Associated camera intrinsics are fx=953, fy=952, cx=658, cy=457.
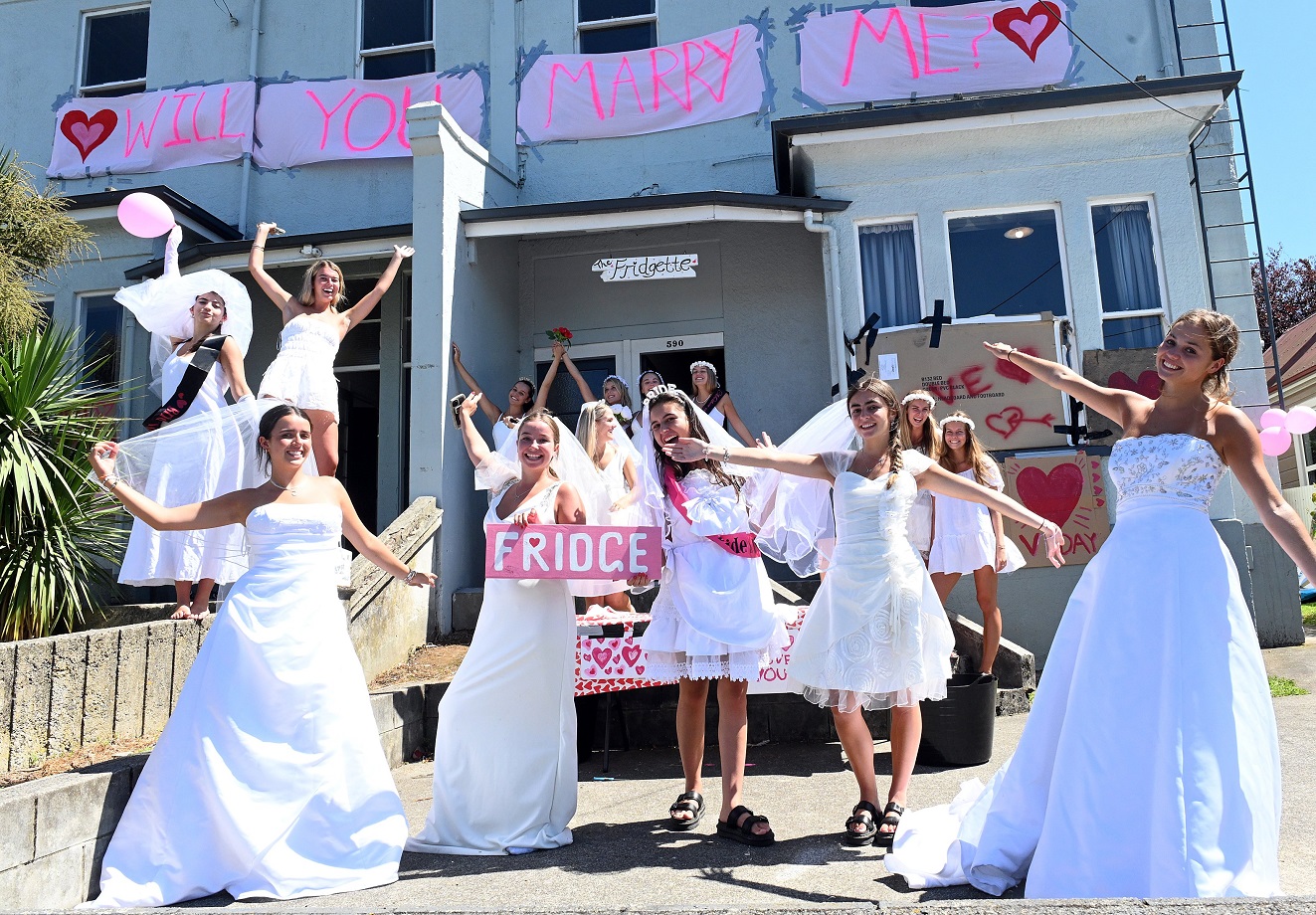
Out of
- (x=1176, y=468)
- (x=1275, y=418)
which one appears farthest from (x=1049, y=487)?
(x=1176, y=468)

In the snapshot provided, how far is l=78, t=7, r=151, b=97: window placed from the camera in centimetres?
1362

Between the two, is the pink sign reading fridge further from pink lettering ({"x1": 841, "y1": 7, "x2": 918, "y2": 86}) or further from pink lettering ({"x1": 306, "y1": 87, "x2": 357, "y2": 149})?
pink lettering ({"x1": 306, "y1": 87, "x2": 357, "y2": 149})

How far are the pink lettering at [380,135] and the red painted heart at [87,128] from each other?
3.41 m

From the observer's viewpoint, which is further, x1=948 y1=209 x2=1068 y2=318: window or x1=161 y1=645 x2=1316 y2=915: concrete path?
x1=948 y1=209 x2=1068 y2=318: window

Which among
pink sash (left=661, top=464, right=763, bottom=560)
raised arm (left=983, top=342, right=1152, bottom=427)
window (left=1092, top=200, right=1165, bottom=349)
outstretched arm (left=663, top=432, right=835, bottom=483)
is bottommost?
pink sash (left=661, top=464, right=763, bottom=560)

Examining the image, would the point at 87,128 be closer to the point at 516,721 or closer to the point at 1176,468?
the point at 516,721

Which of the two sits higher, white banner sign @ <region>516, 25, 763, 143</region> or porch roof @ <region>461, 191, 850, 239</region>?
white banner sign @ <region>516, 25, 763, 143</region>

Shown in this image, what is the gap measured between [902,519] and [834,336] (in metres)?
5.60

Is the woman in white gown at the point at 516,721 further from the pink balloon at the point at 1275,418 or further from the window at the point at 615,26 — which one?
the window at the point at 615,26

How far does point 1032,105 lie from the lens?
9445 mm

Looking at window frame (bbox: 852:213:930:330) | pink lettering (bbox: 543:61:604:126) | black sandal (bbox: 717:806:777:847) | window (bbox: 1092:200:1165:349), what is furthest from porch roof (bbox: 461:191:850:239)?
black sandal (bbox: 717:806:777:847)

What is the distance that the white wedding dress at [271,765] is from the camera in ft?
12.3

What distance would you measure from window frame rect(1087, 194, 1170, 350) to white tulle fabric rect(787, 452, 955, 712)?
6.36 m

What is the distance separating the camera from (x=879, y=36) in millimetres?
11406
